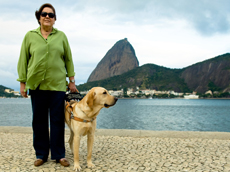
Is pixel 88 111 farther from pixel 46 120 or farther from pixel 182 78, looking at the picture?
pixel 182 78

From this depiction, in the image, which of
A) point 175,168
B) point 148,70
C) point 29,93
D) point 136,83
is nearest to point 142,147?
point 175,168

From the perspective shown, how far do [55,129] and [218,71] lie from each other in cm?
17003

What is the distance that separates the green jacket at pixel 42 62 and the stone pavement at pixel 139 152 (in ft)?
4.56

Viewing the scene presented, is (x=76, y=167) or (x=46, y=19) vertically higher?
(x=46, y=19)

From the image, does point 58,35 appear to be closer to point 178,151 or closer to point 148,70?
point 178,151

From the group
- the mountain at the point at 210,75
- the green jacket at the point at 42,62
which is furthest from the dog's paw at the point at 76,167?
the mountain at the point at 210,75

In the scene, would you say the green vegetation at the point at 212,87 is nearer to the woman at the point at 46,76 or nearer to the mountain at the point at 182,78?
the mountain at the point at 182,78

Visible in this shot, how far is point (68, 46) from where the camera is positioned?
404 cm

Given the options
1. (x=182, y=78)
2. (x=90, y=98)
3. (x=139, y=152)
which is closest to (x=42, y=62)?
(x=90, y=98)

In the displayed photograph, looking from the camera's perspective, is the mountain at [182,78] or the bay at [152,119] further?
the mountain at [182,78]

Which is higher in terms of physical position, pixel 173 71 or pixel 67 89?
pixel 173 71

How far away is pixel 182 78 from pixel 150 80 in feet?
86.2

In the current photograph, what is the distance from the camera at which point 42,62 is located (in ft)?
12.0

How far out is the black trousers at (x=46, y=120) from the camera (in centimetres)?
385
